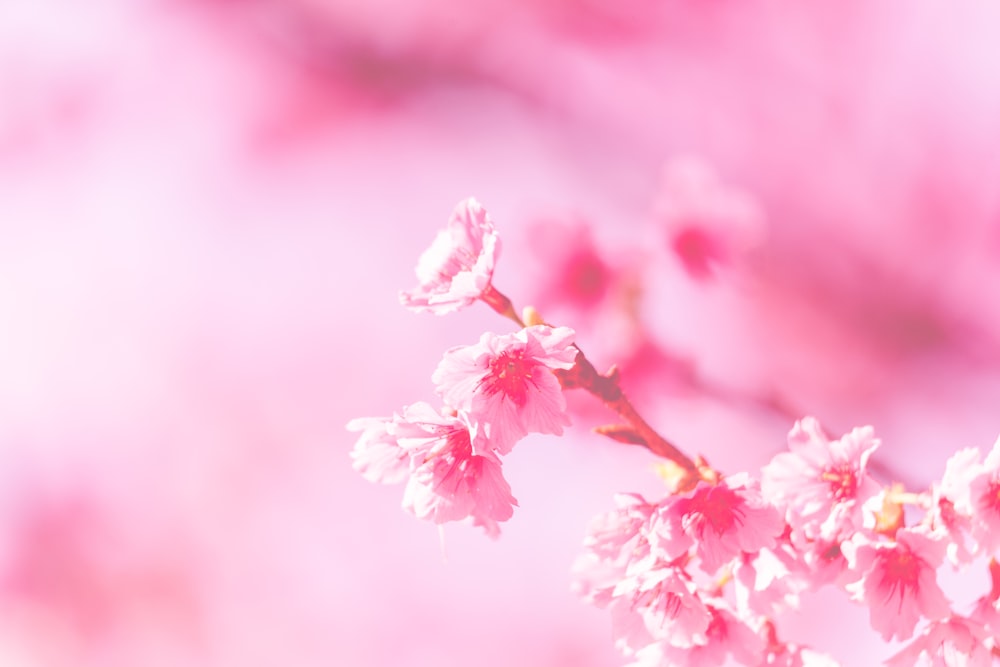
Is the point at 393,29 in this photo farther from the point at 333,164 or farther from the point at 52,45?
the point at 52,45

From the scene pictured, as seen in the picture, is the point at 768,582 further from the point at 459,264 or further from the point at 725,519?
the point at 459,264

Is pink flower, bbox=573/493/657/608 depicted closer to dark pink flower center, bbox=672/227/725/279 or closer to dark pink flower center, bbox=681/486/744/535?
dark pink flower center, bbox=681/486/744/535

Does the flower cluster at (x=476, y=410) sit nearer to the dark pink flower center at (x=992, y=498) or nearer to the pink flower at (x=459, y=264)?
the pink flower at (x=459, y=264)

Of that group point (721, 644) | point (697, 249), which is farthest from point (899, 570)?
point (697, 249)

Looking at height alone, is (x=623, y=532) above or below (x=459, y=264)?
below

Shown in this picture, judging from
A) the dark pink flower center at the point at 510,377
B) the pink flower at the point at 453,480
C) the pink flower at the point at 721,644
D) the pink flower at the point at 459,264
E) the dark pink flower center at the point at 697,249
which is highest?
the dark pink flower center at the point at 697,249

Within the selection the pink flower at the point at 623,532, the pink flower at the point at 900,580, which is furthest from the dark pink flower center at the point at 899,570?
the pink flower at the point at 623,532
